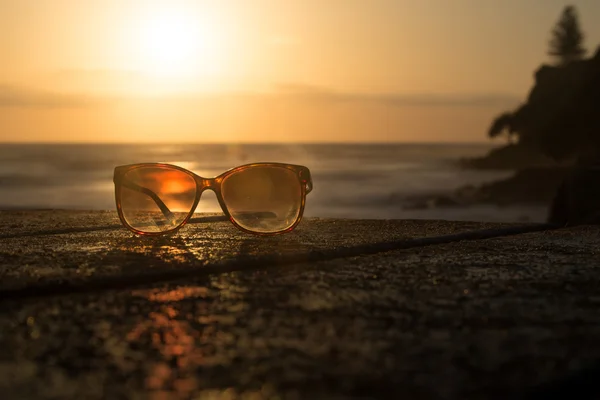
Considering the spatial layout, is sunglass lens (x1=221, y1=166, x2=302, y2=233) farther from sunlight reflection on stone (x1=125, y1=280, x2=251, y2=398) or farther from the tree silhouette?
the tree silhouette

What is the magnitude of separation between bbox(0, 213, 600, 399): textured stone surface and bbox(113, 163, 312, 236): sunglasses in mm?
394

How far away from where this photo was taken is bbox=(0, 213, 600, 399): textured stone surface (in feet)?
1.54

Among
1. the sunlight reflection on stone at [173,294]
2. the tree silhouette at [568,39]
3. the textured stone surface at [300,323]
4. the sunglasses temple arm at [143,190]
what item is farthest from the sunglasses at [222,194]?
the tree silhouette at [568,39]

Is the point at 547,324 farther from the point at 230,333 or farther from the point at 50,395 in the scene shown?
the point at 50,395

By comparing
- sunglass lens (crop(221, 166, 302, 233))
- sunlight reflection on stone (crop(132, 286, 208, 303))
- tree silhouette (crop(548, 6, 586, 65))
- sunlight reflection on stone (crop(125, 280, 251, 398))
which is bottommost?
sunlight reflection on stone (crop(125, 280, 251, 398))

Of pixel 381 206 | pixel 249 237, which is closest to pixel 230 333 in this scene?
pixel 249 237

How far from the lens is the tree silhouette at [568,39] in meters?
38.3

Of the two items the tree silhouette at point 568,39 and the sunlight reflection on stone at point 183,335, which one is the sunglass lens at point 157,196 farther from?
the tree silhouette at point 568,39

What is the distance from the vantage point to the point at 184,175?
1735 millimetres

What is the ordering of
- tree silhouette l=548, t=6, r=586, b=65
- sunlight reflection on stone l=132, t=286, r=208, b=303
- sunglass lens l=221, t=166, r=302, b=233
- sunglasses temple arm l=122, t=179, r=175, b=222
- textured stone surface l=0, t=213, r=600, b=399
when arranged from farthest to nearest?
tree silhouette l=548, t=6, r=586, b=65 < sunglasses temple arm l=122, t=179, r=175, b=222 < sunglass lens l=221, t=166, r=302, b=233 < sunlight reflection on stone l=132, t=286, r=208, b=303 < textured stone surface l=0, t=213, r=600, b=399

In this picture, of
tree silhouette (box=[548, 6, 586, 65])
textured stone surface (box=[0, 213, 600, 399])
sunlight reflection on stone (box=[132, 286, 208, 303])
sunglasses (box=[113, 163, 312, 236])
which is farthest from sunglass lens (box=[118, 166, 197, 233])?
tree silhouette (box=[548, 6, 586, 65])

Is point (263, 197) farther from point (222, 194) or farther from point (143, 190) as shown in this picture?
point (143, 190)

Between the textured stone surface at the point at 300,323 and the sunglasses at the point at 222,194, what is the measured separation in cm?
39

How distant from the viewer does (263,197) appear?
1687mm
